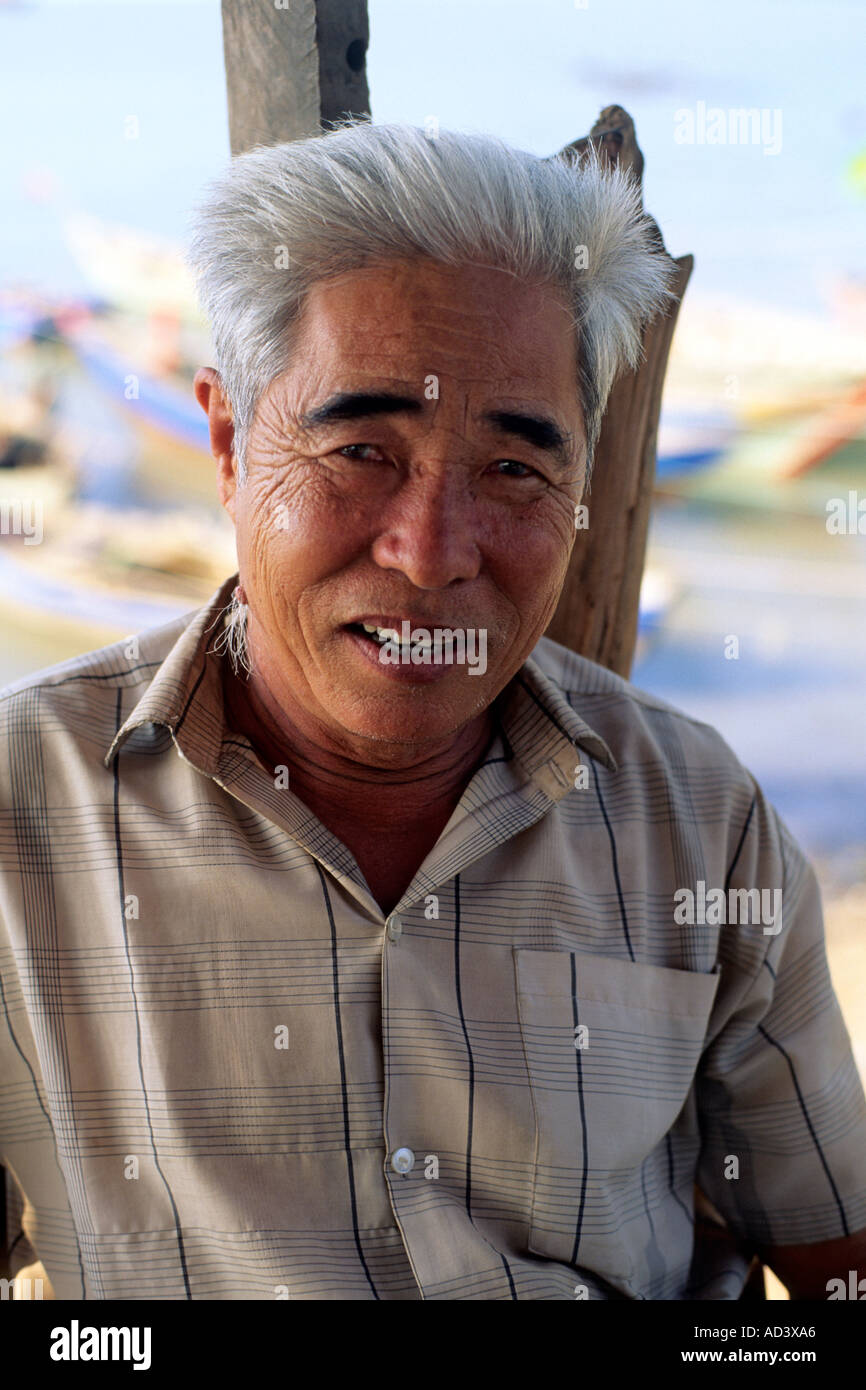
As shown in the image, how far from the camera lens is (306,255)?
123 centimetres

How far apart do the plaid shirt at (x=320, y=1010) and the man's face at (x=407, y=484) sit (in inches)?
7.2

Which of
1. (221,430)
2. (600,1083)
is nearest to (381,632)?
(221,430)

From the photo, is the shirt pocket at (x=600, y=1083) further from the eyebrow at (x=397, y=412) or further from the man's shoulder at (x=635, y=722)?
the eyebrow at (x=397, y=412)

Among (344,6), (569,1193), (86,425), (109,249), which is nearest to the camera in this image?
(569,1193)

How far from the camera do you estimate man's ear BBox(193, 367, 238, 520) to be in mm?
1391

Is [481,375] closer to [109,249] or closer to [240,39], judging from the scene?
[240,39]

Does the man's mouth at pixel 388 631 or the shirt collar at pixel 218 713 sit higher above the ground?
the man's mouth at pixel 388 631

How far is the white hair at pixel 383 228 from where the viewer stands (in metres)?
1.21

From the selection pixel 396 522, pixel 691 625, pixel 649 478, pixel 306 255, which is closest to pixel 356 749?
pixel 396 522

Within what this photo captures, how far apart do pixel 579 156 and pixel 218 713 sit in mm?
934

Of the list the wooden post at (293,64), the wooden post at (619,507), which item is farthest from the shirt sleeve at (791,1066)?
the wooden post at (293,64)

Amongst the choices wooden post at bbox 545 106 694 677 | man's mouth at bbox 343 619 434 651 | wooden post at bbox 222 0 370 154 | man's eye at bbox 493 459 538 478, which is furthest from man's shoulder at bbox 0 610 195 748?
wooden post at bbox 222 0 370 154

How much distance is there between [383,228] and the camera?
3.95ft

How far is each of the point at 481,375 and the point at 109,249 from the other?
5.99 m
